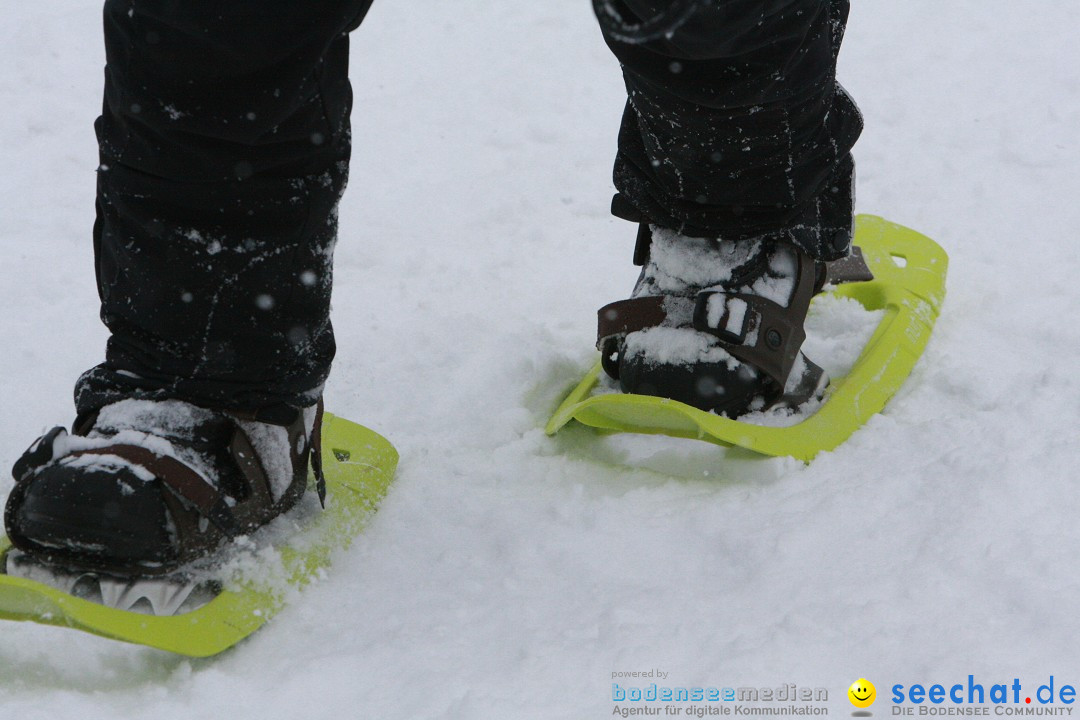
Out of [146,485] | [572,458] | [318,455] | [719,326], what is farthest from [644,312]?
[146,485]

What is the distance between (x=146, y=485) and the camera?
1.17 metres

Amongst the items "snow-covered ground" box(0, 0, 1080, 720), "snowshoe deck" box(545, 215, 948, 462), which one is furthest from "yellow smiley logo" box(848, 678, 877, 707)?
"snowshoe deck" box(545, 215, 948, 462)

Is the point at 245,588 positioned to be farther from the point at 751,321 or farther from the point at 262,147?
the point at 751,321

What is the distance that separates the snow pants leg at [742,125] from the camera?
136cm

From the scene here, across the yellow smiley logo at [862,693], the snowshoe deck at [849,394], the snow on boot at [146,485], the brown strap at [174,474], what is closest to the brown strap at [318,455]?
the snow on boot at [146,485]

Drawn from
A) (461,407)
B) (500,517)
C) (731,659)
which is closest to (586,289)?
(461,407)

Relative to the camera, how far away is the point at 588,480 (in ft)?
5.11

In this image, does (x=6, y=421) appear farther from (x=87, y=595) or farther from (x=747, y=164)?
(x=747, y=164)

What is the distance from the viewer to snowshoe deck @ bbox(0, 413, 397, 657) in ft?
3.62

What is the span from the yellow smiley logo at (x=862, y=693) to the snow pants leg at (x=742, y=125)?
2.61 ft

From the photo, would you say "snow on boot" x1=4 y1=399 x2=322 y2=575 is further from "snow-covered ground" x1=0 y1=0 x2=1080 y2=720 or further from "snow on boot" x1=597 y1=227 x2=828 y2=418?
"snow on boot" x1=597 y1=227 x2=828 y2=418

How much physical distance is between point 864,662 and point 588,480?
1.93ft

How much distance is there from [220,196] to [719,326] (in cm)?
78

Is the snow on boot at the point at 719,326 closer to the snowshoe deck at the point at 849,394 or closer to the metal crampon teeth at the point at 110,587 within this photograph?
the snowshoe deck at the point at 849,394
